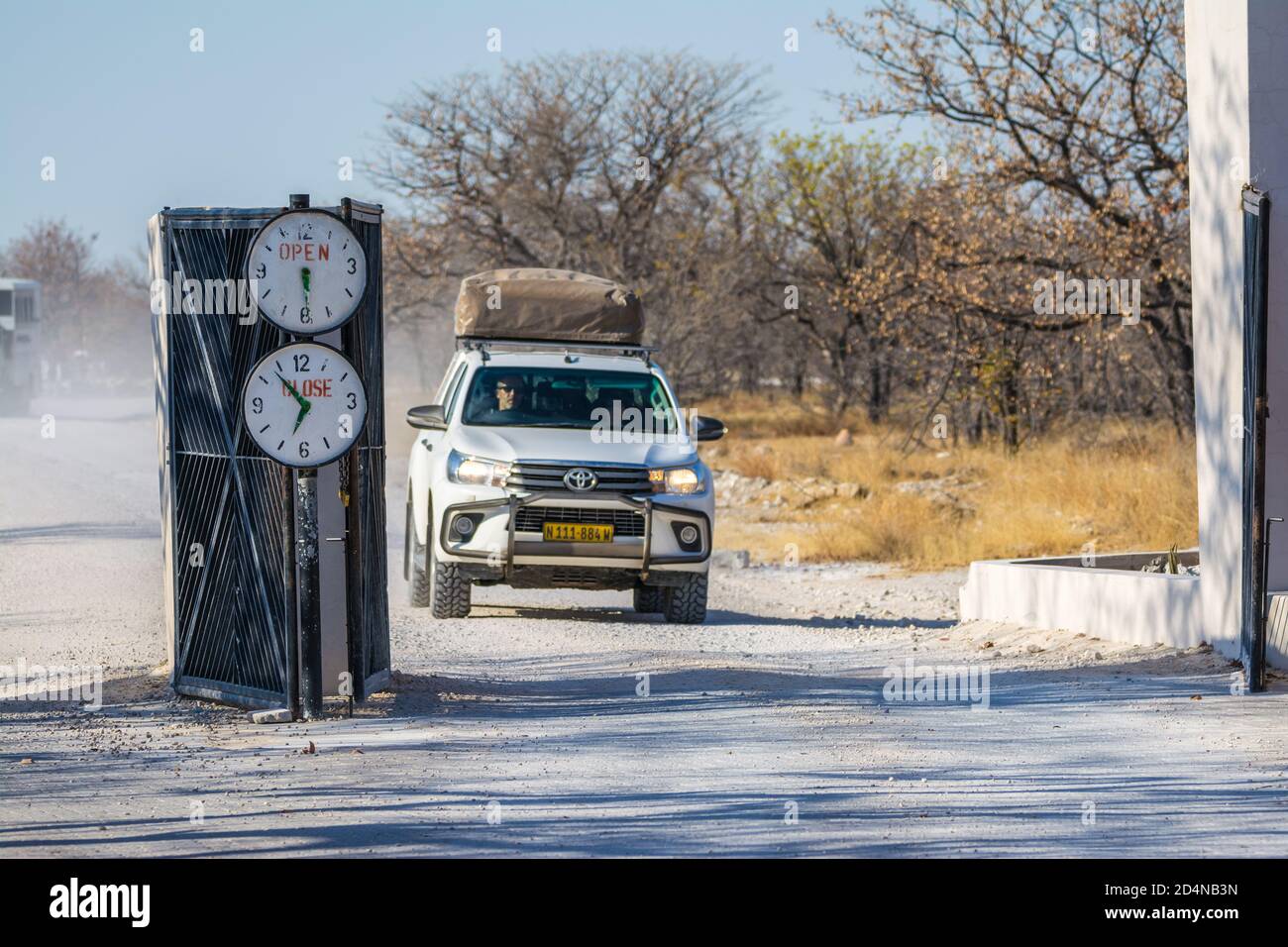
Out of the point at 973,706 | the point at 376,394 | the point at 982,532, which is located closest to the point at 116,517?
the point at 982,532

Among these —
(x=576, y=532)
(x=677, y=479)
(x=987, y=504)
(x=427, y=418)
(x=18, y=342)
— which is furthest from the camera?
(x=18, y=342)

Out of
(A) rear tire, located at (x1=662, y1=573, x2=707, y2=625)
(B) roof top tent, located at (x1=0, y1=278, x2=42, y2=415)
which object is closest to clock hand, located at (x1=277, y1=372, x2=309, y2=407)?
(A) rear tire, located at (x1=662, y1=573, x2=707, y2=625)

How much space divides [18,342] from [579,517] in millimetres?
37479

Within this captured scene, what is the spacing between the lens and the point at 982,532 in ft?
64.4

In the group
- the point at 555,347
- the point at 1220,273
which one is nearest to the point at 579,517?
the point at 555,347

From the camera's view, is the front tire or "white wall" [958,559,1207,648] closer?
"white wall" [958,559,1207,648]

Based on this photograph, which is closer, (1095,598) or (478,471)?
(1095,598)

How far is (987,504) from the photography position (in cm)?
2211

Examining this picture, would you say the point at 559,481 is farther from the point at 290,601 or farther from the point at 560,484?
the point at 290,601

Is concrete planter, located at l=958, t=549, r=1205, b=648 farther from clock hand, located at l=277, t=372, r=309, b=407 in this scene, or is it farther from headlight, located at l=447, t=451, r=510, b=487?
clock hand, located at l=277, t=372, r=309, b=407

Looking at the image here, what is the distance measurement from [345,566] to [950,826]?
13.0 feet

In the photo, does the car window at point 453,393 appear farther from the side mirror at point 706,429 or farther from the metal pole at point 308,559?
the metal pole at point 308,559

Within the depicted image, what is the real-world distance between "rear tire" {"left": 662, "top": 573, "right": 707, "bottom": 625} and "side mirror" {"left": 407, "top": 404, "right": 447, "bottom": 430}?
220 cm

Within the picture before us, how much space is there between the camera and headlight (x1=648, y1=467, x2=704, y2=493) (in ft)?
43.5
